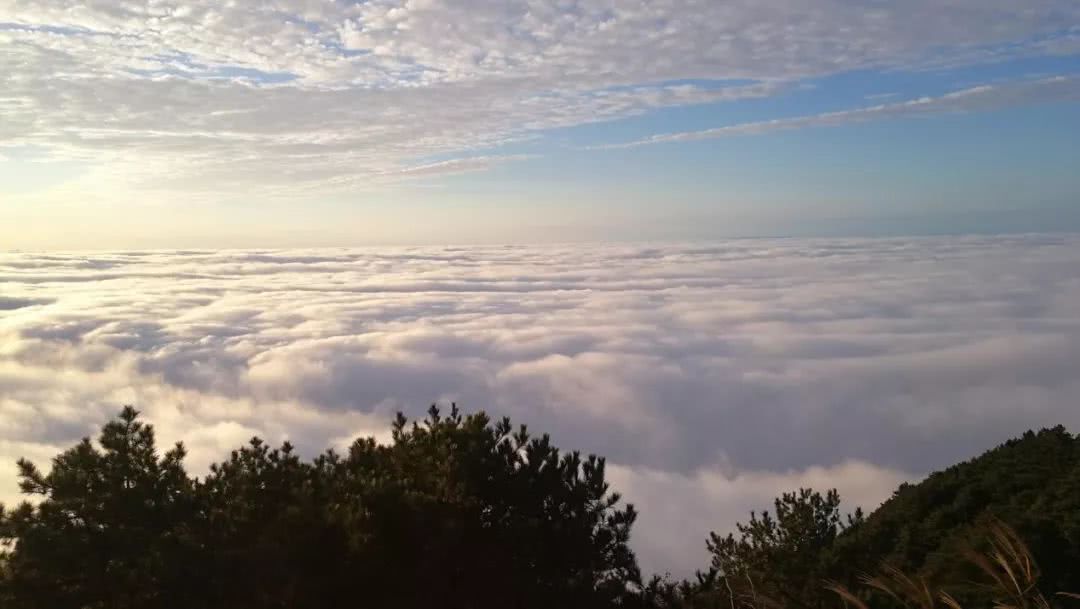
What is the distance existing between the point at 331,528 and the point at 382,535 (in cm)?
102

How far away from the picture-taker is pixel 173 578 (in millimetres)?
13070

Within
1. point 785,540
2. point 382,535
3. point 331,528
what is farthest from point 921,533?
point 331,528

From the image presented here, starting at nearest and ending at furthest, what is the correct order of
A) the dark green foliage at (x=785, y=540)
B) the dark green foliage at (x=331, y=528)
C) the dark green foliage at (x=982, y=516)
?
1. the dark green foliage at (x=331, y=528)
2. the dark green foliage at (x=982, y=516)
3. the dark green foliage at (x=785, y=540)

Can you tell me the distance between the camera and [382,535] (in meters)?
15.3

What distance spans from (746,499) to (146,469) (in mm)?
109472

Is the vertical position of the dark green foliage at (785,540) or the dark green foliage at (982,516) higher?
the dark green foliage at (982,516)

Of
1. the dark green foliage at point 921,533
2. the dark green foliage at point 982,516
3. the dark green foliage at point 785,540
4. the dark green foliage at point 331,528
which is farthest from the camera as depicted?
the dark green foliage at point 785,540

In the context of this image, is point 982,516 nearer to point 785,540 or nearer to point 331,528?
point 785,540

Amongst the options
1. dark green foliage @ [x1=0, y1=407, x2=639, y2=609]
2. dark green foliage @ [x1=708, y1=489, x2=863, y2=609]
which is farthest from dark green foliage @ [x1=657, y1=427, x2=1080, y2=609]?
dark green foliage @ [x1=0, y1=407, x2=639, y2=609]

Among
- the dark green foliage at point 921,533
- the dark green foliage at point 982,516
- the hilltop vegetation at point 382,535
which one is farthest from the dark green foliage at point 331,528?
the dark green foliage at point 982,516

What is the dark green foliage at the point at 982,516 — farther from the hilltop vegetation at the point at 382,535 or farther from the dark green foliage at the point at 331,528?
the dark green foliage at the point at 331,528

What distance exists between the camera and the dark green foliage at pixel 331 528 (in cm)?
1319

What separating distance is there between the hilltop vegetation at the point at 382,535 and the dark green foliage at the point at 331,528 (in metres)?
0.03

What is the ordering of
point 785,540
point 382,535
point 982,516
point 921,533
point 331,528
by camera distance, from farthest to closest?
1. point 785,540
2. point 921,533
3. point 982,516
4. point 382,535
5. point 331,528
